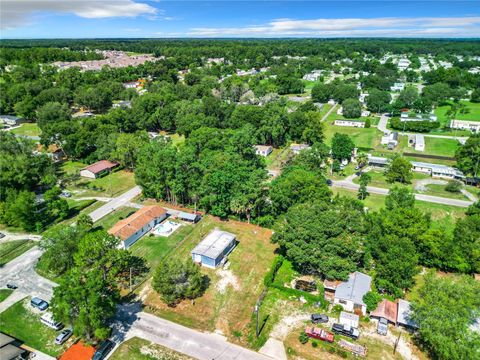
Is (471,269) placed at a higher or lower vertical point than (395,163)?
lower

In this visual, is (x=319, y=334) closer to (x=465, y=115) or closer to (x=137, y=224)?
(x=137, y=224)

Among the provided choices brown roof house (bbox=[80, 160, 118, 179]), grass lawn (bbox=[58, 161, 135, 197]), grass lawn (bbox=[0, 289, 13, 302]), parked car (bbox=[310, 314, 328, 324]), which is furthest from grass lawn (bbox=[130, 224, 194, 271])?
brown roof house (bbox=[80, 160, 118, 179])

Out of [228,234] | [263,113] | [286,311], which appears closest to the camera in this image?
[286,311]

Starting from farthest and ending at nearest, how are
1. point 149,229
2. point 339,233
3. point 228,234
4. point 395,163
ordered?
point 395,163 < point 149,229 < point 228,234 < point 339,233

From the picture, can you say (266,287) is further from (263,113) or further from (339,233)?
(263,113)

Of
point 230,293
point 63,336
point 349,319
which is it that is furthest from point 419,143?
point 63,336

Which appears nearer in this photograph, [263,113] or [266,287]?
[266,287]

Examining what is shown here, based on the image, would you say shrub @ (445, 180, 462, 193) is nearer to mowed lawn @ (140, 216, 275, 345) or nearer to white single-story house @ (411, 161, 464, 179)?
white single-story house @ (411, 161, 464, 179)

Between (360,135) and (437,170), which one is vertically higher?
(360,135)

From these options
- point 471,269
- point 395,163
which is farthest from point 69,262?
point 395,163
